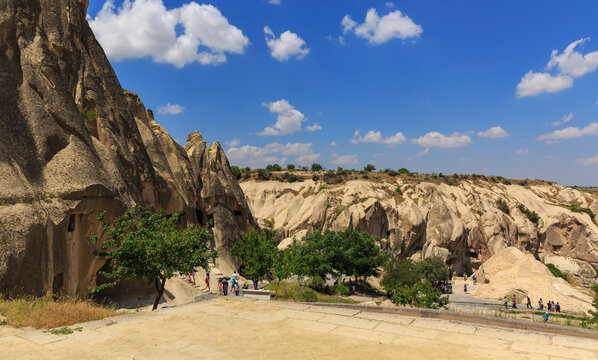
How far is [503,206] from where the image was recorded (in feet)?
178

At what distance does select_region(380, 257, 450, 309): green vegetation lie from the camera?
58.5 feet

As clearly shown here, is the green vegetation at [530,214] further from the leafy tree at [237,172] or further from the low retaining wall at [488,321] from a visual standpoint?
the low retaining wall at [488,321]

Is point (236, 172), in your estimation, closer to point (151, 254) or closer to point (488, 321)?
point (151, 254)

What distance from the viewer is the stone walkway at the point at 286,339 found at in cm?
661

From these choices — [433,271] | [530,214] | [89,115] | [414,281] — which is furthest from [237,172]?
[530,214]

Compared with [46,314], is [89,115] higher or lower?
higher

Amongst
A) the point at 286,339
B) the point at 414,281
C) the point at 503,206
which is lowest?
the point at 414,281

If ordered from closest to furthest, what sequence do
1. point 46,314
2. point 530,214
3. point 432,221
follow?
point 46,314 < point 432,221 < point 530,214

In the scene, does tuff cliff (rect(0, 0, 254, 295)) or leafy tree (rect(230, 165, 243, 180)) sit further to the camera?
leafy tree (rect(230, 165, 243, 180))

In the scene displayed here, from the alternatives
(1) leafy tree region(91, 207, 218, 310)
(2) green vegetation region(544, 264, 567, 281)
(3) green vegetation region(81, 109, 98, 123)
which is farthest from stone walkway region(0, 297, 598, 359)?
(2) green vegetation region(544, 264, 567, 281)

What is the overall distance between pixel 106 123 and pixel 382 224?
Answer: 33.4m

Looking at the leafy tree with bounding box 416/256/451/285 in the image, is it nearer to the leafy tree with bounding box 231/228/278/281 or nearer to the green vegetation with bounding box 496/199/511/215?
the leafy tree with bounding box 231/228/278/281

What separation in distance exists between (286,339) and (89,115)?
53.6 feet

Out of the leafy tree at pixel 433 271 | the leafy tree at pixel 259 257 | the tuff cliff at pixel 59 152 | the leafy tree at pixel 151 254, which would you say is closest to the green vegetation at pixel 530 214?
the leafy tree at pixel 433 271
